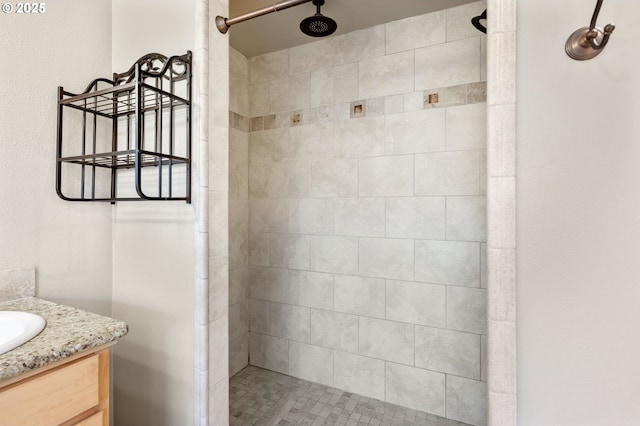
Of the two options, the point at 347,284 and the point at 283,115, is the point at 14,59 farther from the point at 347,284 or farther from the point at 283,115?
the point at 347,284

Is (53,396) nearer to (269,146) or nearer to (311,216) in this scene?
(311,216)

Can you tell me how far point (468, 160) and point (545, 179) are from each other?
1.07 meters

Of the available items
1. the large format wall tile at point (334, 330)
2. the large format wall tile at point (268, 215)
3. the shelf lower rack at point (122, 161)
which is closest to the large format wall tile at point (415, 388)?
the large format wall tile at point (334, 330)

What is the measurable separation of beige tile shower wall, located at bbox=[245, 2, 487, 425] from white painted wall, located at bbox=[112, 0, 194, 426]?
3.46ft

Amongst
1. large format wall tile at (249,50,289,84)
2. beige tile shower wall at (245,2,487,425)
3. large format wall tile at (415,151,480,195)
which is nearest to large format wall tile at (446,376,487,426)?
beige tile shower wall at (245,2,487,425)

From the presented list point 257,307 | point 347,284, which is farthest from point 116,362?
point 347,284

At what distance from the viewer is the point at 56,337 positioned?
0.80 meters

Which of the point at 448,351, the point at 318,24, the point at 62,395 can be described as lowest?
the point at 448,351

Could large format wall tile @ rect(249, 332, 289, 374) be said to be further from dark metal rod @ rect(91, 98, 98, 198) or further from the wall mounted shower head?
the wall mounted shower head

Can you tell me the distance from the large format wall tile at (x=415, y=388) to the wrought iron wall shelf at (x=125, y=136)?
69.8 inches

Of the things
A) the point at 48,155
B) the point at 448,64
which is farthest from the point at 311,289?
the point at 448,64

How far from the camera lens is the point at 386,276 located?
207 cm

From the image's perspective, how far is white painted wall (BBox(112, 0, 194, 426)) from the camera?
1310mm

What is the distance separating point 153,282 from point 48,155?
26.8 inches
